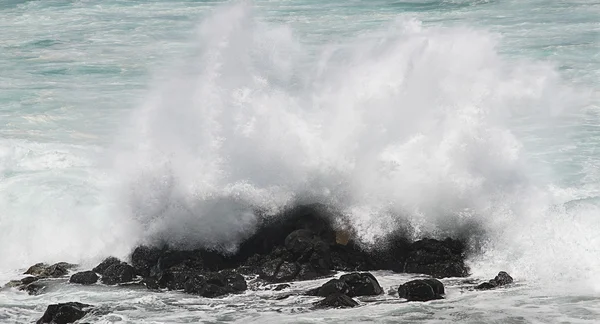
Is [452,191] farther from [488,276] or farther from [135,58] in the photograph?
[135,58]

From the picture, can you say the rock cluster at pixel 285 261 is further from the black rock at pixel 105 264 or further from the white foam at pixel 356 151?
the white foam at pixel 356 151

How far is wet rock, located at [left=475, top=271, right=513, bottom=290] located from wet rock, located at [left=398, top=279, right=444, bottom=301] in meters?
0.72

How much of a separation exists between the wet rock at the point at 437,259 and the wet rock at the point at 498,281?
572 millimetres

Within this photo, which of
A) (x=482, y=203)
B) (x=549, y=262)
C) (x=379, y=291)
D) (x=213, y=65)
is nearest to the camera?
(x=379, y=291)

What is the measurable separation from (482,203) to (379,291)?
2.90 meters

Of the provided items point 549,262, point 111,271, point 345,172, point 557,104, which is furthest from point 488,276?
point 557,104

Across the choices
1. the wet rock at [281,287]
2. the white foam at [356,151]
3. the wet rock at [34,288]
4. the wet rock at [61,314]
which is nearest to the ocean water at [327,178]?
the white foam at [356,151]

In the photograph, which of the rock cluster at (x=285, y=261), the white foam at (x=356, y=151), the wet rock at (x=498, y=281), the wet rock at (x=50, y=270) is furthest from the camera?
the white foam at (x=356, y=151)

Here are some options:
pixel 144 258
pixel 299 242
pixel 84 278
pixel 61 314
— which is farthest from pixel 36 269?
pixel 299 242

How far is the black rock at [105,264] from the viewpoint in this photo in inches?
597

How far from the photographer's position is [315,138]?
16.9 m

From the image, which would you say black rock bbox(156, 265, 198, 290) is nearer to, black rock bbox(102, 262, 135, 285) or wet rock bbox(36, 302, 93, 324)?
black rock bbox(102, 262, 135, 285)

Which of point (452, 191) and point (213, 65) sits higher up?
point (213, 65)

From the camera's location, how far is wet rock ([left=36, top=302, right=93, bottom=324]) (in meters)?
12.7
